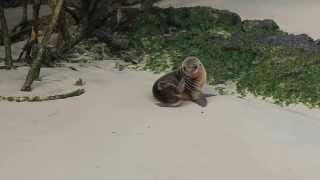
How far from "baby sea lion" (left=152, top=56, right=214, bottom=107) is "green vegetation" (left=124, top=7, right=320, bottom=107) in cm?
48

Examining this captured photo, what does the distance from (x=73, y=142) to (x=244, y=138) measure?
1159 mm

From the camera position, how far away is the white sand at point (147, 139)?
387cm

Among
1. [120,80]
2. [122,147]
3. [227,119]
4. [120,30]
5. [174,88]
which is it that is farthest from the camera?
[120,30]

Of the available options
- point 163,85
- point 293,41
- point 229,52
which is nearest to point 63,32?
point 229,52

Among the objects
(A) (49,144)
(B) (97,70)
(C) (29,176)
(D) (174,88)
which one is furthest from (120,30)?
(C) (29,176)

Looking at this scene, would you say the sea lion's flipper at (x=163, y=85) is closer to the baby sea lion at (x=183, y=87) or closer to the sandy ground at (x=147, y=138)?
the baby sea lion at (x=183, y=87)

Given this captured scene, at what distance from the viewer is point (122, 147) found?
13.8 ft

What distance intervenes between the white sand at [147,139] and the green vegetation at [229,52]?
388mm

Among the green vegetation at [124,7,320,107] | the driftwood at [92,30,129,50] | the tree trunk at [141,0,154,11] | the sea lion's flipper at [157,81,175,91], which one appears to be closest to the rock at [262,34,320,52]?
Answer: the green vegetation at [124,7,320,107]

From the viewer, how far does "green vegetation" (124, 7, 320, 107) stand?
549cm

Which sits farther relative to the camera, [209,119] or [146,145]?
[209,119]

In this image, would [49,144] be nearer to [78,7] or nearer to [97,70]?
[97,70]

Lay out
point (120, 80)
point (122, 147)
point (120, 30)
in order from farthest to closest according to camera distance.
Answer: point (120, 30) → point (120, 80) → point (122, 147)

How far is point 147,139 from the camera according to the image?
4.35 meters
